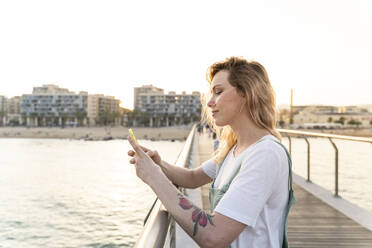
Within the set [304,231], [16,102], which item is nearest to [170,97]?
[16,102]

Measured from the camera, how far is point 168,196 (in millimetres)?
1182

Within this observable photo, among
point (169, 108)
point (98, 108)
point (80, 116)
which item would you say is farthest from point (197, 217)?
point (98, 108)

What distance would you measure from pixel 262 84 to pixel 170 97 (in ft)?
417

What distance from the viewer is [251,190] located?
1101 millimetres

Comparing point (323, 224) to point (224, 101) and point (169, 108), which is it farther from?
point (169, 108)

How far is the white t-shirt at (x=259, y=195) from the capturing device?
3.59 feet

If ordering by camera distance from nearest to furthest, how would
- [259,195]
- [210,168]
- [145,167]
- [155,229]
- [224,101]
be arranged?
[155,229]
[259,195]
[145,167]
[224,101]
[210,168]

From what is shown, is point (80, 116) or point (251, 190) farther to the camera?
point (80, 116)

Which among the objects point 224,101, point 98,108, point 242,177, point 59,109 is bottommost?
point 242,177

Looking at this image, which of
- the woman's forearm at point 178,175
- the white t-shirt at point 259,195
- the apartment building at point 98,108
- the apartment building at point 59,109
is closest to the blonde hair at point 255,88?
the white t-shirt at point 259,195

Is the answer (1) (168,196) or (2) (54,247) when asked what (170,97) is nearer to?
(2) (54,247)

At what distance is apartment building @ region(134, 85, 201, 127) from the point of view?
122250 mm

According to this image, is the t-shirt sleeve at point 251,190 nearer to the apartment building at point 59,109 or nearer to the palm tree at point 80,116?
the apartment building at point 59,109

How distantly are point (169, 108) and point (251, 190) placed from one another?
413ft
